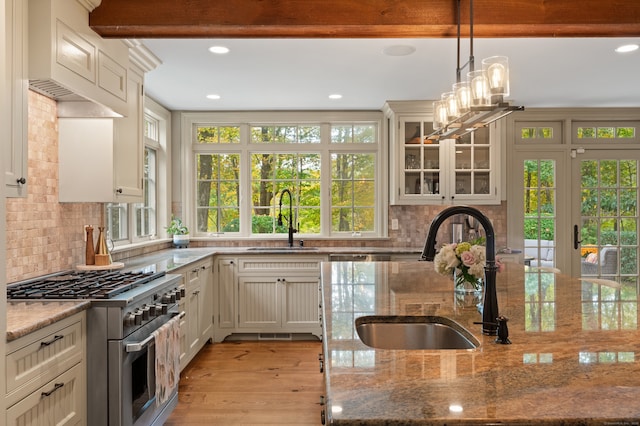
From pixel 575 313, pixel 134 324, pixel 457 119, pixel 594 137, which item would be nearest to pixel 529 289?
pixel 575 313

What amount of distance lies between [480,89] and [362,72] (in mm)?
1832

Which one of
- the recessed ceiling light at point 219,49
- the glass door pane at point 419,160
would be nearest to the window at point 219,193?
the glass door pane at point 419,160

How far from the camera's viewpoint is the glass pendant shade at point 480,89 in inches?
80.9

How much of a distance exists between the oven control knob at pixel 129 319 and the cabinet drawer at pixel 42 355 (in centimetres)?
18

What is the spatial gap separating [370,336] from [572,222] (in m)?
4.38

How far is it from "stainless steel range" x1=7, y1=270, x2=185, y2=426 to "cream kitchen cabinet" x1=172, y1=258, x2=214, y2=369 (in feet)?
2.86

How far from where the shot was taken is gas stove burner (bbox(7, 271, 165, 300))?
2.11 m

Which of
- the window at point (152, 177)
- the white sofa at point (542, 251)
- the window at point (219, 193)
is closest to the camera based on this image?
the window at point (152, 177)

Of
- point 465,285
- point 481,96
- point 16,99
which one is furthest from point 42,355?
point 481,96

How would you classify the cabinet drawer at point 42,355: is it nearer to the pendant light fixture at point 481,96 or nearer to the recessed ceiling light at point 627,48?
the pendant light fixture at point 481,96

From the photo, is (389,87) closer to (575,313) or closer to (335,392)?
(575,313)

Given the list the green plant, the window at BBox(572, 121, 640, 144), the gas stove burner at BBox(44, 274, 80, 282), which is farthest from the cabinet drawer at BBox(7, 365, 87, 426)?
the window at BBox(572, 121, 640, 144)

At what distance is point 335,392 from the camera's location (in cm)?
93

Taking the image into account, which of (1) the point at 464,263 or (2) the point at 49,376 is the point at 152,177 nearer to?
(2) the point at 49,376
